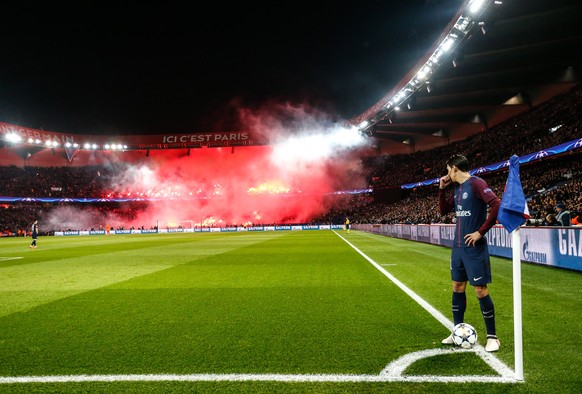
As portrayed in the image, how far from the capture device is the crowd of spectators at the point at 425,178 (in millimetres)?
27230

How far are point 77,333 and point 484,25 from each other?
26.0m

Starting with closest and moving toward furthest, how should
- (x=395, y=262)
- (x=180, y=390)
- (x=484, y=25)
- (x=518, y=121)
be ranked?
(x=180, y=390) → (x=395, y=262) → (x=484, y=25) → (x=518, y=121)

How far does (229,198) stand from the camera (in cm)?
6919

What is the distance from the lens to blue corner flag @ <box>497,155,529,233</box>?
355 centimetres

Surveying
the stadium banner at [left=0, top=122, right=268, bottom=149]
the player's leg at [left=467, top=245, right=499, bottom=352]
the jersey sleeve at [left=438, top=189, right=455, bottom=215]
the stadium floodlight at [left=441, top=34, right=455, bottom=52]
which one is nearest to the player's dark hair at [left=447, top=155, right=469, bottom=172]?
the jersey sleeve at [left=438, top=189, right=455, bottom=215]

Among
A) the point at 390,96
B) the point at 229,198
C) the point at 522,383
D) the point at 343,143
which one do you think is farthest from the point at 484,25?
the point at 229,198

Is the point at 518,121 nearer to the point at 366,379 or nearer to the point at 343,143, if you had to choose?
the point at 343,143

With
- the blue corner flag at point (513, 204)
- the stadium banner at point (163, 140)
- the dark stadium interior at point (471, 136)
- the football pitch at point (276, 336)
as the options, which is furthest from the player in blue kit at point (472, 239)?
the stadium banner at point (163, 140)

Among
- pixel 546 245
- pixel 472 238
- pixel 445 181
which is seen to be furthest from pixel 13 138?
pixel 472 238

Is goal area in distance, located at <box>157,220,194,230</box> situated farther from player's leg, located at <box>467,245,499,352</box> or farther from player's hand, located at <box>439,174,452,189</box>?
player's leg, located at <box>467,245,499,352</box>

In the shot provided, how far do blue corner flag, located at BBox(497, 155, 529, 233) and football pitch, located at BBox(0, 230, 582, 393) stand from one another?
131 centimetres

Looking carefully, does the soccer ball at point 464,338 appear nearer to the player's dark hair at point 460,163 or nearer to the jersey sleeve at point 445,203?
the jersey sleeve at point 445,203

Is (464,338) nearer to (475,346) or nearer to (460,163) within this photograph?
(475,346)

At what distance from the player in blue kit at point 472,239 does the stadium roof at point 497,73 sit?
72.3 feet
